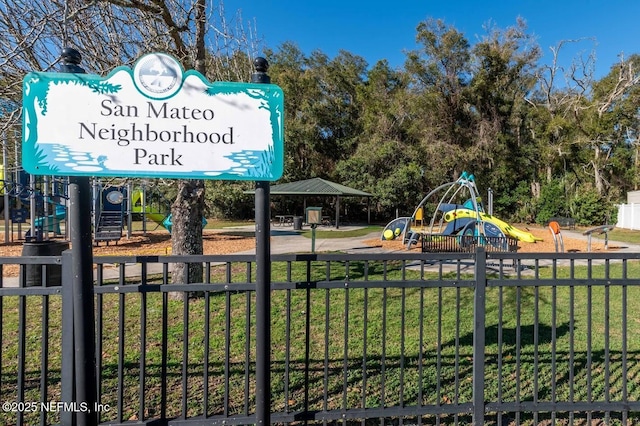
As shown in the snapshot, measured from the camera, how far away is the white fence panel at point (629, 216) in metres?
22.2

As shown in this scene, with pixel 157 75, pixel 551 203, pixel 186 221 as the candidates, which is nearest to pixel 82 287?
pixel 157 75

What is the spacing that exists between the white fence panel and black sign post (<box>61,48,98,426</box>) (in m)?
27.6

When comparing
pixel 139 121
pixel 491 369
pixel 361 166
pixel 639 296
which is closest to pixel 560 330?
pixel 491 369

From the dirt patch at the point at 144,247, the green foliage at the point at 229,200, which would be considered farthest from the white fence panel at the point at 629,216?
the green foliage at the point at 229,200

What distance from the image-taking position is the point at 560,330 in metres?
4.57

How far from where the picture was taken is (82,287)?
1894mm

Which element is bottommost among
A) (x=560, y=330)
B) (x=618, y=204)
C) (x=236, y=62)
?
(x=560, y=330)

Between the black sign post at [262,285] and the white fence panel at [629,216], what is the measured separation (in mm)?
26937

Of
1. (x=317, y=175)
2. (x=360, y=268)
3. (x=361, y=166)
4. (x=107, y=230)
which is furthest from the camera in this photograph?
(x=317, y=175)

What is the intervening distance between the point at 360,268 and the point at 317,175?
2325 cm

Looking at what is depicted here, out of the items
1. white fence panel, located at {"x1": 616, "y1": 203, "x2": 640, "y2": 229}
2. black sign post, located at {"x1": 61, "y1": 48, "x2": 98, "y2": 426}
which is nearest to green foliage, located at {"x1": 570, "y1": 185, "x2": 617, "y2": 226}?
white fence panel, located at {"x1": 616, "y1": 203, "x2": 640, "y2": 229}

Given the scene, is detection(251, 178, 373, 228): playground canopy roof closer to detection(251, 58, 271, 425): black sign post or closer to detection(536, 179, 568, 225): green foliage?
detection(536, 179, 568, 225): green foliage

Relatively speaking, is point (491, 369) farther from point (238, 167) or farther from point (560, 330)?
point (238, 167)

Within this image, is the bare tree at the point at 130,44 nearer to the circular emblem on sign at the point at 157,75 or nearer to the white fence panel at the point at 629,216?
the circular emblem on sign at the point at 157,75
